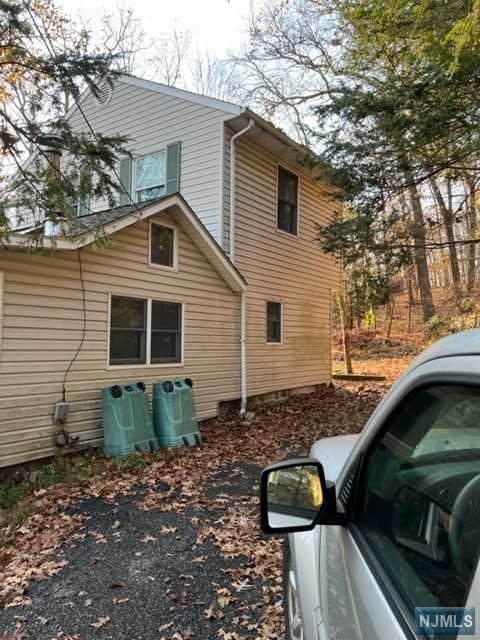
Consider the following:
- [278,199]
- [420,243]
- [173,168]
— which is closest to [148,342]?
[173,168]

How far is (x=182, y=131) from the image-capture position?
1043 cm

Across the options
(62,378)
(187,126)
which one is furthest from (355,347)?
(62,378)

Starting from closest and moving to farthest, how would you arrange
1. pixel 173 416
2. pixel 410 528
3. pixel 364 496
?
pixel 410 528 < pixel 364 496 < pixel 173 416

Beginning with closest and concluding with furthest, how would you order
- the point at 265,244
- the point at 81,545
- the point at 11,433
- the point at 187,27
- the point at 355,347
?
1. the point at 81,545
2. the point at 11,433
3. the point at 265,244
4. the point at 187,27
5. the point at 355,347

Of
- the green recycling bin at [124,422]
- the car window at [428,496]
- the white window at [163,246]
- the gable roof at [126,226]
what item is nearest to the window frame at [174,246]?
the white window at [163,246]

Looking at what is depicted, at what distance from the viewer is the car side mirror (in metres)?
1.44

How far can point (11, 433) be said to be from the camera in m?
6.03

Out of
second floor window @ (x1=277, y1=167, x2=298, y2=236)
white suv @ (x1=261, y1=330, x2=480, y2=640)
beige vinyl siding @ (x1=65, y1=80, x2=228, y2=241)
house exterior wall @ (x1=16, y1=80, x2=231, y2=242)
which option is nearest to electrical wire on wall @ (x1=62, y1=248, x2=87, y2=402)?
house exterior wall @ (x1=16, y1=80, x2=231, y2=242)

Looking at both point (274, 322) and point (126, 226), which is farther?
point (274, 322)

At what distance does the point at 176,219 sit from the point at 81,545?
578cm

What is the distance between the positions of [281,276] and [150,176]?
4121mm

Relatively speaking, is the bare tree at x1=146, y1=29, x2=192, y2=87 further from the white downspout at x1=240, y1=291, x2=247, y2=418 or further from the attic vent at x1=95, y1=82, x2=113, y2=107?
the white downspout at x1=240, y1=291, x2=247, y2=418

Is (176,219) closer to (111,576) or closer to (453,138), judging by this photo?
(453,138)

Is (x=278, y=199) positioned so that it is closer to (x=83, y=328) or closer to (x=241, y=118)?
(x=241, y=118)
